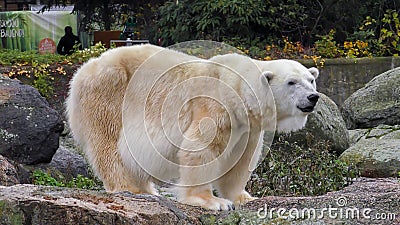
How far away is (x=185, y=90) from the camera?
451 centimetres

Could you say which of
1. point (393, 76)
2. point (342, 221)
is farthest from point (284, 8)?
point (342, 221)

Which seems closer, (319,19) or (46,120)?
(46,120)

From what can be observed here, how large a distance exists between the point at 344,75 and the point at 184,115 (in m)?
8.35

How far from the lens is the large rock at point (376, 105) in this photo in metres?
9.83

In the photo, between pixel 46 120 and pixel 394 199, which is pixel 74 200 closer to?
pixel 394 199

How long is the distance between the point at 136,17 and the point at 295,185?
1176 cm

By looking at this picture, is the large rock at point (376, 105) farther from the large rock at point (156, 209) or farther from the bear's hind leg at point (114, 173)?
the large rock at point (156, 209)

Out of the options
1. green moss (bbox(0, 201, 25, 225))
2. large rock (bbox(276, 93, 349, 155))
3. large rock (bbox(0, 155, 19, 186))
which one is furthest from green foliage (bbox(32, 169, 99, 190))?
green moss (bbox(0, 201, 25, 225))

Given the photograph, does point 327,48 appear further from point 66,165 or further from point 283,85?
point 283,85

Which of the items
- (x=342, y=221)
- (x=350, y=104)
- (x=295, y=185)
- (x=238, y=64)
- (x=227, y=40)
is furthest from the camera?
(x=227, y=40)

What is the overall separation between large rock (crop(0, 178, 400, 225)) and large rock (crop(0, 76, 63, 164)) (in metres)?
2.89

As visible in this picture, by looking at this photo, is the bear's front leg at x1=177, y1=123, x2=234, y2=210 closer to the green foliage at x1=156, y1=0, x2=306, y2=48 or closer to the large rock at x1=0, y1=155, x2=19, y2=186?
the large rock at x1=0, y1=155, x2=19, y2=186

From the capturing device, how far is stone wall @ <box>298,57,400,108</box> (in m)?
12.2

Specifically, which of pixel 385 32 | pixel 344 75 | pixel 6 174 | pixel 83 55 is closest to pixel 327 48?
pixel 344 75
